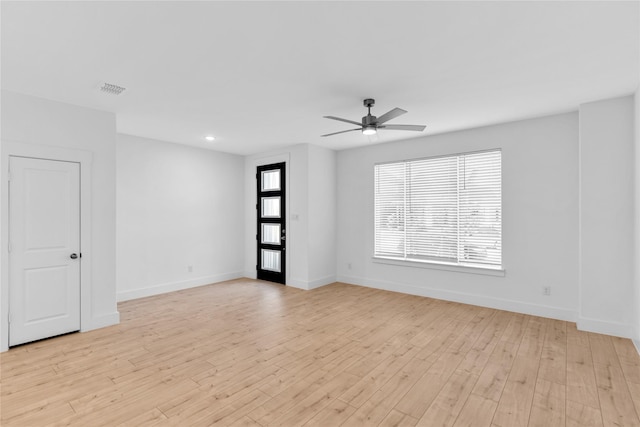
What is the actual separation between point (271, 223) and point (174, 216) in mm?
1924

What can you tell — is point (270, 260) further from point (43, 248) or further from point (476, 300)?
point (476, 300)

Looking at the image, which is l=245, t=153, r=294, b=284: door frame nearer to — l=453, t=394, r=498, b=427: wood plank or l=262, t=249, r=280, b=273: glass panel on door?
l=262, t=249, r=280, b=273: glass panel on door

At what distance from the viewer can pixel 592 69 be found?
2928mm

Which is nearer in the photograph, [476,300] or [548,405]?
[548,405]

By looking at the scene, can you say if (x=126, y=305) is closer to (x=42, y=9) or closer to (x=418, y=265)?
(x=42, y=9)

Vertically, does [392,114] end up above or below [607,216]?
above

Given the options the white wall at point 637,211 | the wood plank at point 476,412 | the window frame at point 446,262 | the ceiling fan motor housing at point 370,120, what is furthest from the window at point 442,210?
the wood plank at point 476,412

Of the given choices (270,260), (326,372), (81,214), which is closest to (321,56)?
(326,372)

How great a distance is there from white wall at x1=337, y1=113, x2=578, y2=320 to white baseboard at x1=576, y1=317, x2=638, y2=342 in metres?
0.37

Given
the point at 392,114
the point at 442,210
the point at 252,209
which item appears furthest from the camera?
the point at 252,209

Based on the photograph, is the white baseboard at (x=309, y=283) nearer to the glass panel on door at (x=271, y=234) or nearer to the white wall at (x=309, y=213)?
the white wall at (x=309, y=213)

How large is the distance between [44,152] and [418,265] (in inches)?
221

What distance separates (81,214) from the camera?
153 inches

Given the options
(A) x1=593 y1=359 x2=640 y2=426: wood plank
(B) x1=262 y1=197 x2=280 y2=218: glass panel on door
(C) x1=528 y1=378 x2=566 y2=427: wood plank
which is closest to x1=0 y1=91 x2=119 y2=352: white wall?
(B) x1=262 y1=197 x2=280 y2=218: glass panel on door
